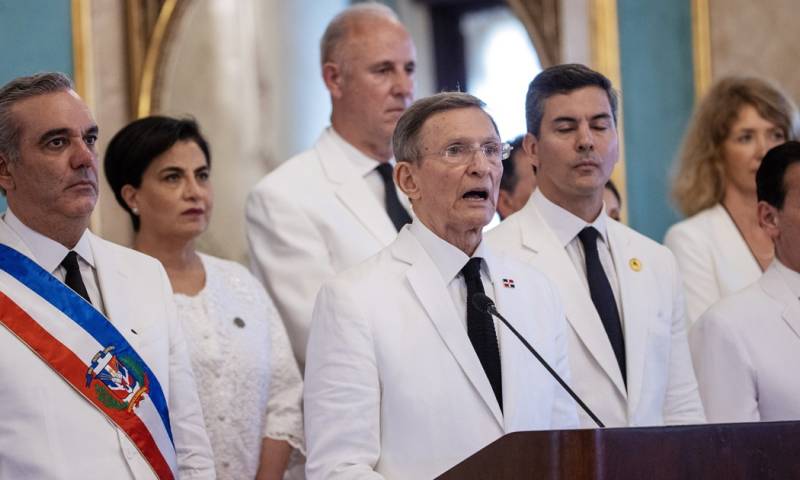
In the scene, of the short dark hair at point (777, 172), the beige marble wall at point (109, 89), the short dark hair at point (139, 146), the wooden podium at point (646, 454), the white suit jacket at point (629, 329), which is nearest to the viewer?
the wooden podium at point (646, 454)

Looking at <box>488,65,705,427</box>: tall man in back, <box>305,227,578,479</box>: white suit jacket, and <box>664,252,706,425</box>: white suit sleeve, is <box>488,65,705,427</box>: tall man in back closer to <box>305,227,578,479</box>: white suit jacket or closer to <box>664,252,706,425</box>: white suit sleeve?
<box>664,252,706,425</box>: white suit sleeve

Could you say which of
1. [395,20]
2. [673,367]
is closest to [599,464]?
[673,367]

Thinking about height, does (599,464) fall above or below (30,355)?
below

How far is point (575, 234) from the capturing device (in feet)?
11.2

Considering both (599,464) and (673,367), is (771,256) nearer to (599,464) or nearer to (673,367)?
(673,367)

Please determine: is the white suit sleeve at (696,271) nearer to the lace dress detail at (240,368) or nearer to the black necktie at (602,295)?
Answer: the black necktie at (602,295)

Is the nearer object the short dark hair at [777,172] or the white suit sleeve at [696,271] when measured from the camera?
the short dark hair at [777,172]

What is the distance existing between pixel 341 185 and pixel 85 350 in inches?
50.9

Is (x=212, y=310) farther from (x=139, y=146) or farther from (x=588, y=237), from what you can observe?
(x=588, y=237)

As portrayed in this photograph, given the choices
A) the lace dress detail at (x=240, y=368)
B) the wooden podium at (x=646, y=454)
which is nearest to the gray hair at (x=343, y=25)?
the lace dress detail at (x=240, y=368)

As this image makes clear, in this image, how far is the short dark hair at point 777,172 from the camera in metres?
3.46

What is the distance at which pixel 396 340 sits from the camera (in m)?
2.85

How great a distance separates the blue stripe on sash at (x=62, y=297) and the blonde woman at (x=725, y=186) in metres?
1.82

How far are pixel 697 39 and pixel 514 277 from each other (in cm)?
276
